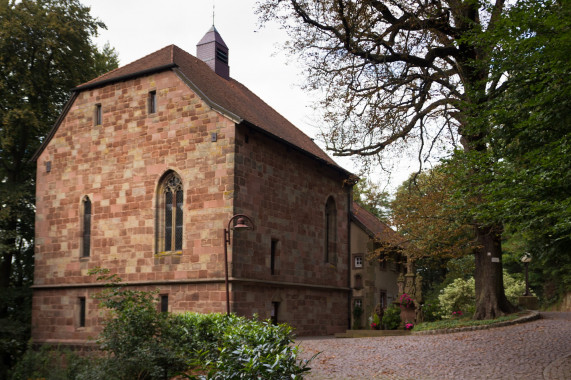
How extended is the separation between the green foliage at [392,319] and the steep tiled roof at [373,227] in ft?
11.2

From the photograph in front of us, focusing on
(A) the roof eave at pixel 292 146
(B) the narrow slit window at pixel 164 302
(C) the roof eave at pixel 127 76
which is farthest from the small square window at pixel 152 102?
(B) the narrow slit window at pixel 164 302

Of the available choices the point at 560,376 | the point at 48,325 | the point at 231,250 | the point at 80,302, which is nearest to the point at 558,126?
the point at 560,376

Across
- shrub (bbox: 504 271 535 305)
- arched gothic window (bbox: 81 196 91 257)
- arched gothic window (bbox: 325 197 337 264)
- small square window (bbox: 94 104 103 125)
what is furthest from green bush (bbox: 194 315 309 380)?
shrub (bbox: 504 271 535 305)

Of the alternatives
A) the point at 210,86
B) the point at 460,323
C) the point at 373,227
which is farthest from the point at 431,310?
the point at 210,86

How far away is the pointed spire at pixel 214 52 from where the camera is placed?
26719mm

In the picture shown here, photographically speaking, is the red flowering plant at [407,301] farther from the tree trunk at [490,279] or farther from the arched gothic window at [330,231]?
the arched gothic window at [330,231]

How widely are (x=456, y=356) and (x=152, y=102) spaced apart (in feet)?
45.3

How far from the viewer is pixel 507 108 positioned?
13.0 metres

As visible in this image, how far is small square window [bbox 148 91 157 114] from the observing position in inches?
839

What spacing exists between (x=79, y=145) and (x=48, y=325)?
22.2 feet

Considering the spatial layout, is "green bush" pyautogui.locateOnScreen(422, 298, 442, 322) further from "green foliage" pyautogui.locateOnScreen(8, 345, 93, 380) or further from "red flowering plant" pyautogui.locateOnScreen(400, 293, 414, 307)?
"green foliage" pyautogui.locateOnScreen(8, 345, 93, 380)

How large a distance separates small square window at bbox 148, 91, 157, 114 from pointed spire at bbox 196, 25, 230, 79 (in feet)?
19.0

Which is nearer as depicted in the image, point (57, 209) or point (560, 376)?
point (560, 376)

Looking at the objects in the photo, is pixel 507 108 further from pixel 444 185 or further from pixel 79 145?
pixel 79 145
